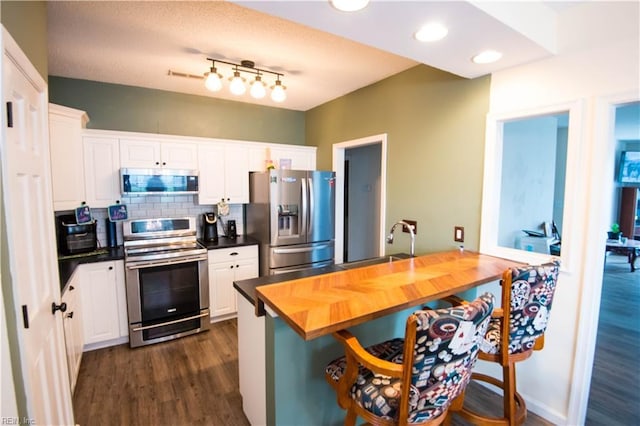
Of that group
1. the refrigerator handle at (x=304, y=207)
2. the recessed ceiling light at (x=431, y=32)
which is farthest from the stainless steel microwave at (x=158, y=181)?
the recessed ceiling light at (x=431, y=32)

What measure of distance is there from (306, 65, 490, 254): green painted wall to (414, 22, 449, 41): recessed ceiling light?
33.0 inches

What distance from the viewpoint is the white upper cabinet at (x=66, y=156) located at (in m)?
2.50

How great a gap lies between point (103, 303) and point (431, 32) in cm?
340

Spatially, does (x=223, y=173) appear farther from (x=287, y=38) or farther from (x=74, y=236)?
(x=287, y=38)

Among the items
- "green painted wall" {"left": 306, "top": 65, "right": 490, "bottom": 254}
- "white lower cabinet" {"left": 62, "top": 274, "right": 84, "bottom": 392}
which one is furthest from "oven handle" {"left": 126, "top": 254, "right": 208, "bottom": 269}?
"green painted wall" {"left": 306, "top": 65, "right": 490, "bottom": 254}

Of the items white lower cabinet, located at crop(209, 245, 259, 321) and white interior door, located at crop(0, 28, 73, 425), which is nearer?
white interior door, located at crop(0, 28, 73, 425)

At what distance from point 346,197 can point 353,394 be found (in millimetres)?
3935

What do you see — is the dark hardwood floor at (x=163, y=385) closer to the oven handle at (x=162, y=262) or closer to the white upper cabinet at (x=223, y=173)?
the oven handle at (x=162, y=262)

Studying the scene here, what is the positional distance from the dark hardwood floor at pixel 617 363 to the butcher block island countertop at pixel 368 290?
1.21 meters

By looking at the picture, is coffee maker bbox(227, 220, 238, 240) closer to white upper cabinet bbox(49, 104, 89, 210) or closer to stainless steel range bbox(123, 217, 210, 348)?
stainless steel range bbox(123, 217, 210, 348)

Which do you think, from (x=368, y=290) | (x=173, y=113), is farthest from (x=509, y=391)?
(x=173, y=113)

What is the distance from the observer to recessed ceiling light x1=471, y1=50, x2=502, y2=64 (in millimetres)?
1856

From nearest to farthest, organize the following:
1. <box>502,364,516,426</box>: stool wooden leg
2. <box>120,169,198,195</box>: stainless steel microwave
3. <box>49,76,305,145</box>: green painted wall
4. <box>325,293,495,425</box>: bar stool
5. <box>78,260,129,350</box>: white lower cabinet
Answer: <box>325,293,495,425</box>: bar stool
<box>502,364,516,426</box>: stool wooden leg
<box>78,260,129,350</box>: white lower cabinet
<box>120,169,198,195</box>: stainless steel microwave
<box>49,76,305,145</box>: green painted wall

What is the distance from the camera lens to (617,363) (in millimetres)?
2627
